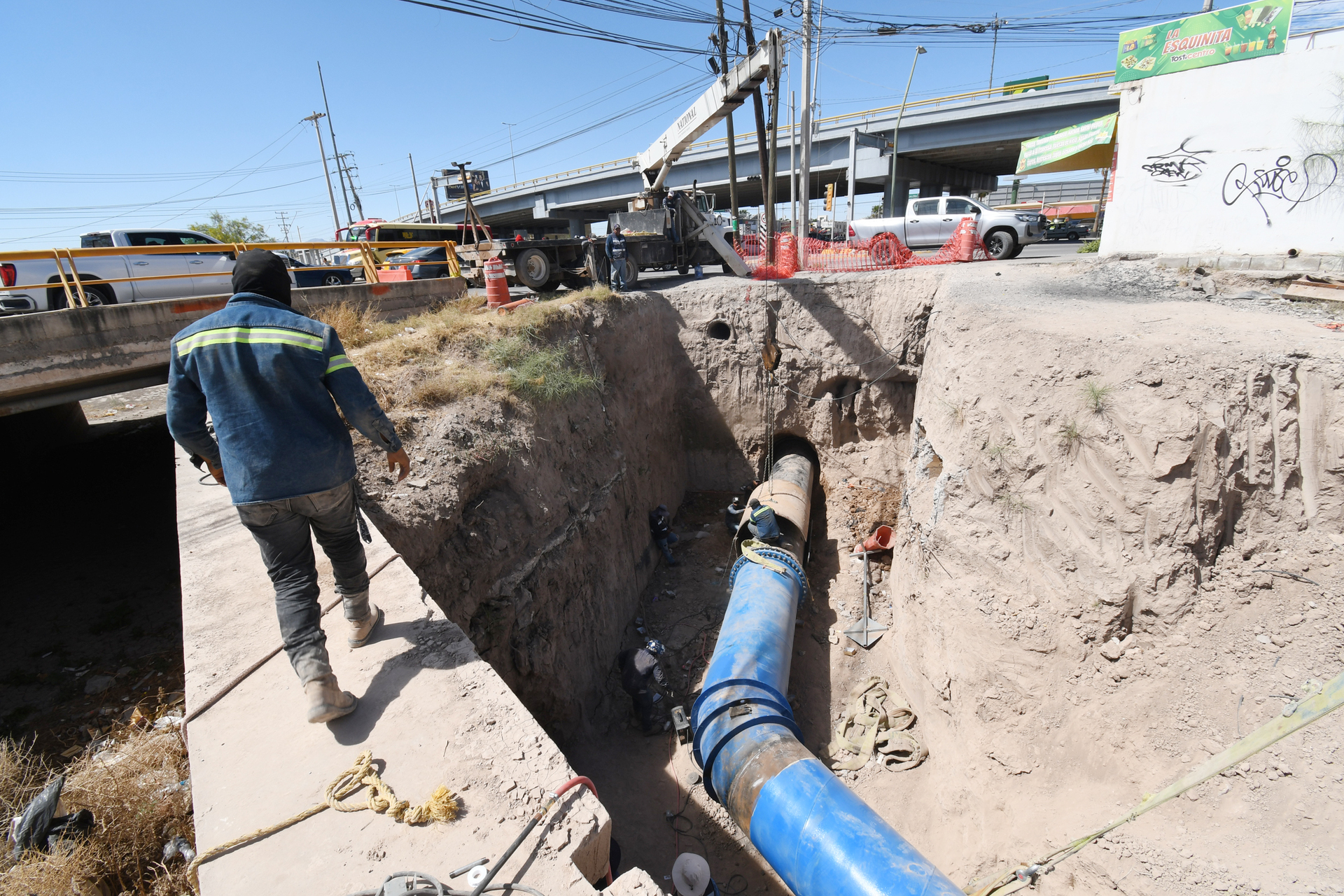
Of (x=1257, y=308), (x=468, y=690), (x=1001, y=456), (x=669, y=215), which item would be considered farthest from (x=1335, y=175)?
(x=468, y=690)

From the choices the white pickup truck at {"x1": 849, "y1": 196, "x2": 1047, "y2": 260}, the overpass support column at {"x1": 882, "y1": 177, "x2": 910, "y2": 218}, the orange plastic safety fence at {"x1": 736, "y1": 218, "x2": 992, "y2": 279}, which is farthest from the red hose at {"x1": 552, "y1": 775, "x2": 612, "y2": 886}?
the overpass support column at {"x1": 882, "y1": 177, "x2": 910, "y2": 218}

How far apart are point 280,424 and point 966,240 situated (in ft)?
53.9

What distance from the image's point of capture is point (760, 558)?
7.62 m

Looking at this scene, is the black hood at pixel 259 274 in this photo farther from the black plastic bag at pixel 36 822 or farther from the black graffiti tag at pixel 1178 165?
the black graffiti tag at pixel 1178 165

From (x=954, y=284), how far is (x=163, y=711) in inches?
416

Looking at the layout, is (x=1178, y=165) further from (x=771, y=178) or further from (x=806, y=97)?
(x=806, y=97)

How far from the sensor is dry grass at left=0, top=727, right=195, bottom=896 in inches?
101

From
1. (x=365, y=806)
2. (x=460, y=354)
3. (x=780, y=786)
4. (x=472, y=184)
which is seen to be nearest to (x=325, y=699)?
(x=365, y=806)

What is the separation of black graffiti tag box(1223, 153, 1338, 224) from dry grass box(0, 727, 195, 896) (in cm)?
1341

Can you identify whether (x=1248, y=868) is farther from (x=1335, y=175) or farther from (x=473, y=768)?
(x=1335, y=175)

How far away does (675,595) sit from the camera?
9492 millimetres

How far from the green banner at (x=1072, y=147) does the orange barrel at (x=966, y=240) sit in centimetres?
Answer: 159

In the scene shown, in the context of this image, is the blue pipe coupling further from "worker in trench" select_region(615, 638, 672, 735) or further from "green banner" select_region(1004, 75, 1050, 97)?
"green banner" select_region(1004, 75, 1050, 97)

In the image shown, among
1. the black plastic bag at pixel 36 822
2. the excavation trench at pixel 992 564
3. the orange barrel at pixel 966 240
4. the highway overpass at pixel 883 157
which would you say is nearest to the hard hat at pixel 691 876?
the excavation trench at pixel 992 564
